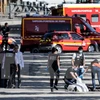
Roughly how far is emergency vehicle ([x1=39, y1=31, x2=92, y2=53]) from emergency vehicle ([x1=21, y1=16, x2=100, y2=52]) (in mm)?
1120

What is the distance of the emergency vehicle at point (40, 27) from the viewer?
31.1m

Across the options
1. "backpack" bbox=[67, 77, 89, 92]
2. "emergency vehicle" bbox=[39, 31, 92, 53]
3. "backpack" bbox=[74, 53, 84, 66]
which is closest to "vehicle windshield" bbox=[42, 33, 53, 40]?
"emergency vehicle" bbox=[39, 31, 92, 53]

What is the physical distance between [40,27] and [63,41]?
2.19 meters

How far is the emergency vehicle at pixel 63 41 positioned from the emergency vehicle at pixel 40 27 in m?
1.12

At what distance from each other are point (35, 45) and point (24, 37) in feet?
3.29

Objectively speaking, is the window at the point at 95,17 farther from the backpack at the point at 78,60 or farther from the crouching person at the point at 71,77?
the crouching person at the point at 71,77

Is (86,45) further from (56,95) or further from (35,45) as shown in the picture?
(56,95)

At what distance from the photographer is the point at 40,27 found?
1237 inches

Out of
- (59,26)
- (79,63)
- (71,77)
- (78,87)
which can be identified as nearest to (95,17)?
(59,26)

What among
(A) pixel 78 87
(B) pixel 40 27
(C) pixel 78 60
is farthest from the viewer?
(B) pixel 40 27

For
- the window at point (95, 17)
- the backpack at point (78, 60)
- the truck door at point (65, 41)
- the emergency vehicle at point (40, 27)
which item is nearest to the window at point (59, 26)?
the emergency vehicle at point (40, 27)

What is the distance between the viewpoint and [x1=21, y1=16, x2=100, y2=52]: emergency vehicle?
31.1 metres

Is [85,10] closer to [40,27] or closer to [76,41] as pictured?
[40,27]

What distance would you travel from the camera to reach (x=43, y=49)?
29.6 metres
